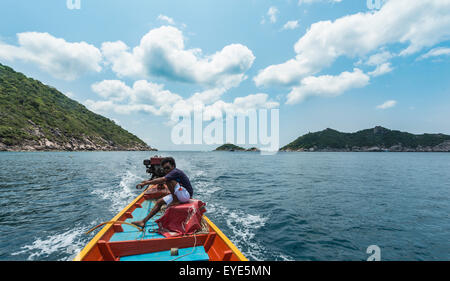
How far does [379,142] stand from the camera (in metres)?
172

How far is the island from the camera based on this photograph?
165 metres

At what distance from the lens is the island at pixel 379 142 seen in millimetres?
164775

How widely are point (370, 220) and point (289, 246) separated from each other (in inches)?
243

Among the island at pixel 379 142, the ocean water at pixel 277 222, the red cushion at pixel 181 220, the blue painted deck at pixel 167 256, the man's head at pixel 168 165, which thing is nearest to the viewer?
the blue painted deck at pixel 167 256

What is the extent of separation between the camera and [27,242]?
6.87 meters

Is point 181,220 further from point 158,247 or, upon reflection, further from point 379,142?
point 379,142

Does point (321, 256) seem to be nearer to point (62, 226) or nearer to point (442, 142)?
point (62, 226)

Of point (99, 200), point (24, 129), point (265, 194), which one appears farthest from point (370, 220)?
point (24, 129)

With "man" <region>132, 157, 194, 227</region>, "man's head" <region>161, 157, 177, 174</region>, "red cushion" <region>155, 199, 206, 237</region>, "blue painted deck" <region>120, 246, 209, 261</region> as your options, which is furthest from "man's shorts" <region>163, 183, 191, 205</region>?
"blue painted deck" <region>120, 246, 209, 261</region>

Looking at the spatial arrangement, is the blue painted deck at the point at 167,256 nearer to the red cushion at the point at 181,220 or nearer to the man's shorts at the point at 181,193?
the red cushion at the point at 181,220

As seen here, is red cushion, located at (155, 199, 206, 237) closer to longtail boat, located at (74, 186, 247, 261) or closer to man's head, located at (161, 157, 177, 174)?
longtail boat, located at (74, 186, 247, 261)

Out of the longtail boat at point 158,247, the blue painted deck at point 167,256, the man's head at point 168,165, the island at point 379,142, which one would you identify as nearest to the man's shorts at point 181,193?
the man's head at point 168,165

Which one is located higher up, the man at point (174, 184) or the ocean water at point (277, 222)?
the man at point (174, 184)

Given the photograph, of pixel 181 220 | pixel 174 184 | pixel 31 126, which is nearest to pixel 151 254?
pixel 181 220
